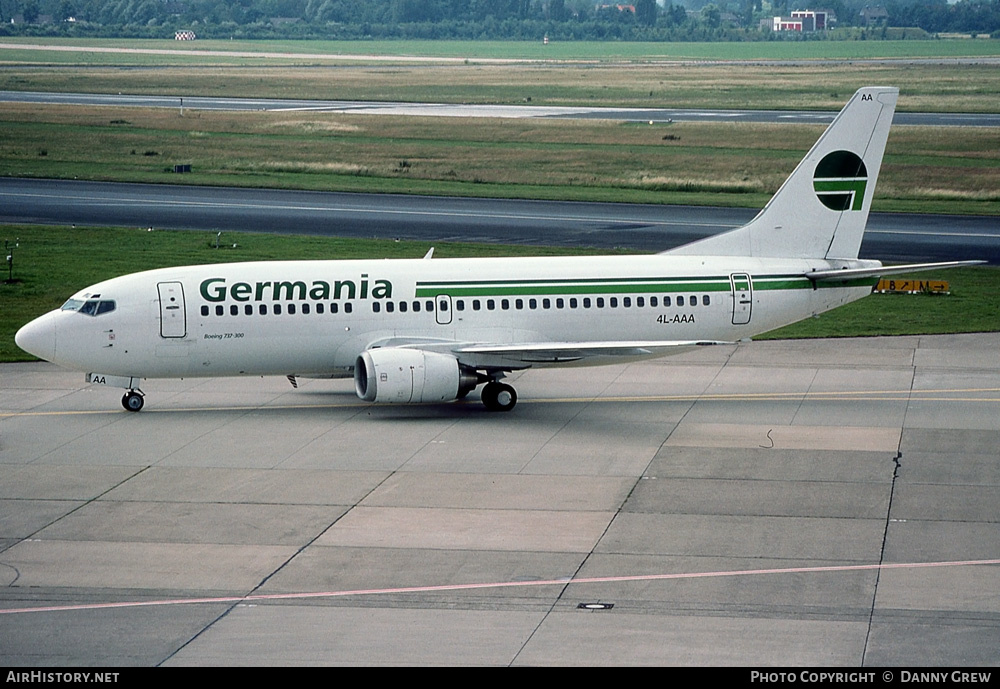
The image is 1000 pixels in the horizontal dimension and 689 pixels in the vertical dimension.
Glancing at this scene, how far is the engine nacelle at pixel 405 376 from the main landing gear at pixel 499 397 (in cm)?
107

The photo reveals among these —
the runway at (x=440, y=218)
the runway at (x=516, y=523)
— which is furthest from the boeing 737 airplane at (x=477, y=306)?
the runway at (x=440, y=218)

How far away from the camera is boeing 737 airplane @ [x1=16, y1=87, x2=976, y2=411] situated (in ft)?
118

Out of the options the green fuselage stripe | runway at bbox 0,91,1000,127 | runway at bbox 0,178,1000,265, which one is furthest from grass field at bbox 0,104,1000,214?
the green fuselage stripe

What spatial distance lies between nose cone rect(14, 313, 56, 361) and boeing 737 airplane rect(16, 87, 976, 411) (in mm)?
42

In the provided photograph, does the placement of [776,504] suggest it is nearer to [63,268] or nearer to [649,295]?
[649,295]

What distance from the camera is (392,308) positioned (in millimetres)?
36938

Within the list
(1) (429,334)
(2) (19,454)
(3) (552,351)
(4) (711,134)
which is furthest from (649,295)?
(4) (711,134)

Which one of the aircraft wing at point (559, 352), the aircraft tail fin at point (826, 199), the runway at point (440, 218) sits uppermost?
the aircraft tail fin at point (826, 199)

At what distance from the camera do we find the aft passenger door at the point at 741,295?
38.3m

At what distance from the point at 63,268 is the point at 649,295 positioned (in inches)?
1183

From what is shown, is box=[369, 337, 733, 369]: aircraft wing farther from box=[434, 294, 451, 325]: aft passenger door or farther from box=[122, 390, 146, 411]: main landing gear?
box=[122, 390, 146, 411]: main landing gear

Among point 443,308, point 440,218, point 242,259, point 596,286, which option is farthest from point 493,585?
point 440,218

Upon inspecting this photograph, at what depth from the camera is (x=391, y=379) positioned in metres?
35.2

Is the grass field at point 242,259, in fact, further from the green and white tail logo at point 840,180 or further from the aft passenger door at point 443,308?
the aft passenger door at point 443,308
